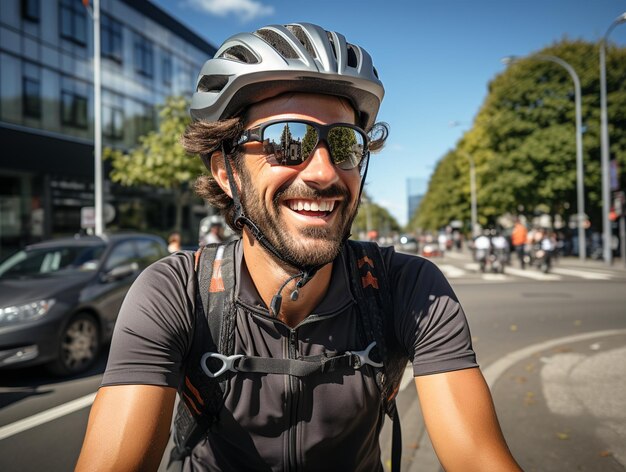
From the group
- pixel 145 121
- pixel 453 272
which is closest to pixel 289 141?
pixel 453 272

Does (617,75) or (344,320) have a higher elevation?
(617,75)

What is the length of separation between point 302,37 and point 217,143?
0.58 m

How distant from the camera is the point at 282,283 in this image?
1.85 m

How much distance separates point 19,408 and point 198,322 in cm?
377

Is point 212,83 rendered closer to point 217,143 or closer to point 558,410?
point 217,143

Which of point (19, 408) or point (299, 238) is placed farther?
point (19, 408)

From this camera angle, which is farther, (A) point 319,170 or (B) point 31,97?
(B) point 31,97

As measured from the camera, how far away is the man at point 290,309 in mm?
1521

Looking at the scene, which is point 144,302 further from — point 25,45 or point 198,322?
point 25,45

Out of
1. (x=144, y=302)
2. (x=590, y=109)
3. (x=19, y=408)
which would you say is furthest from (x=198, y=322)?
(x=590, y=109)

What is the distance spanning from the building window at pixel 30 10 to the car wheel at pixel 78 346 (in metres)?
19.0

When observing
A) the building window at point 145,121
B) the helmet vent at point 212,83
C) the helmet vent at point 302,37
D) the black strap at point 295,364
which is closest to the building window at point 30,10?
the building window at point 145,121

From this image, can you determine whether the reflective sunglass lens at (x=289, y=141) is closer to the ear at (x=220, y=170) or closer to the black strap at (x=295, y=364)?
the ear at (x=220, y=170)

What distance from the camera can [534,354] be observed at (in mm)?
5832
